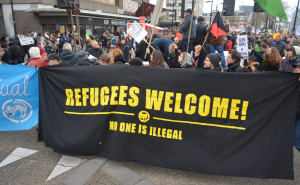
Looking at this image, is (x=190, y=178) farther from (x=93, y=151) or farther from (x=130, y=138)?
(x=93, y=151)

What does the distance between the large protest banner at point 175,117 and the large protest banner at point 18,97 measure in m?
0.55

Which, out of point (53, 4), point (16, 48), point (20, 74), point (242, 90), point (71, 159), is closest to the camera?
point (242, 90)

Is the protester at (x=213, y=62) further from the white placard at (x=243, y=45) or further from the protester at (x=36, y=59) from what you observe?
the protester at (x=36, y=59)

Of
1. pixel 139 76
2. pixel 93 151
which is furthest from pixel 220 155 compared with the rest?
pixel 93 151

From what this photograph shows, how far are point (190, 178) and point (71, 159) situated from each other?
195 cm

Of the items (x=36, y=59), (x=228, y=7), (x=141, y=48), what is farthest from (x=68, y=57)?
(x=228, y=7)

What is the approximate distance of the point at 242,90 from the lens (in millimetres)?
3250

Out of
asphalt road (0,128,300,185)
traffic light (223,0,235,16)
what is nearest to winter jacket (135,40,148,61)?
asphalt road (0,128,300,185)

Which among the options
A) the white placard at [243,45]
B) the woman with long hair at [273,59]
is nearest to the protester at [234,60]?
the woman with long hair at [273,59]

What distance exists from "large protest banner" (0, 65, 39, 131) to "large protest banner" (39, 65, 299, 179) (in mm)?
554

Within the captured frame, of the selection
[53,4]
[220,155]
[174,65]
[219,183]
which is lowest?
[219,183]

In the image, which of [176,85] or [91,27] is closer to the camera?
[176,85]

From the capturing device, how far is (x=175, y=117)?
11.3 ft

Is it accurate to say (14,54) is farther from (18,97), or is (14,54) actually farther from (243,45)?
(243,45)
